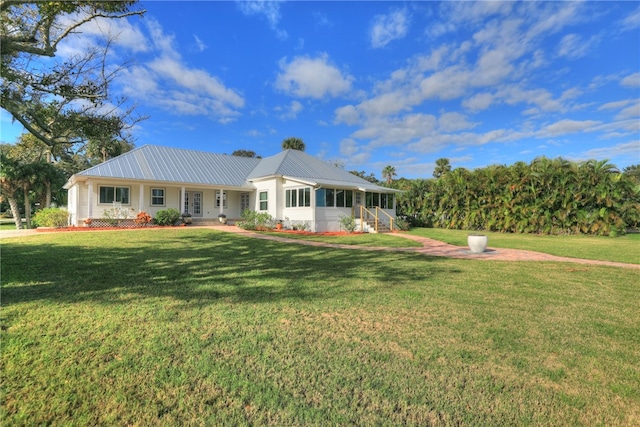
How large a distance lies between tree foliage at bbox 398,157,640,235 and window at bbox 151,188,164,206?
818 inches

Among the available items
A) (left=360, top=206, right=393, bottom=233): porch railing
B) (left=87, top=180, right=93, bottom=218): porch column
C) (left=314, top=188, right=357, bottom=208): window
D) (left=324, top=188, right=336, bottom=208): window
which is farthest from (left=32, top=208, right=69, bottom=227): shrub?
(left=360, top=206, right=393, bottom=233): porch railing

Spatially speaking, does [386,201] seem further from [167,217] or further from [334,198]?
[167,217]

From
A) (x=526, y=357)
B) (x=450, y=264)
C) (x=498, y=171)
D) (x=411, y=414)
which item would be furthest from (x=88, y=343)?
(x=498, y=171)

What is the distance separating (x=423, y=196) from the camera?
1038 inches

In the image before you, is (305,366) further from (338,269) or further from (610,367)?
(338,269)

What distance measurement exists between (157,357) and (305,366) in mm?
1496

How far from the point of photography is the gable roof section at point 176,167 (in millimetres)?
20609

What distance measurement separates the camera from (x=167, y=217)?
20.6m

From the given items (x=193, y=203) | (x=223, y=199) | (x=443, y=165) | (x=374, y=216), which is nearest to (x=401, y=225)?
(x=374, y=216)

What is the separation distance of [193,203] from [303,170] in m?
8.53

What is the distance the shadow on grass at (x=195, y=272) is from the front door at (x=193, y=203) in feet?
38.6

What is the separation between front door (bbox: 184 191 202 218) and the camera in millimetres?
23844

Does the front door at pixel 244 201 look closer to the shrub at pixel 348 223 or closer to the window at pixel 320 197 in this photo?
the window at pixel 320 197

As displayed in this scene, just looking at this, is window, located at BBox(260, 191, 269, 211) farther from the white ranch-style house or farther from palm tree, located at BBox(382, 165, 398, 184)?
palm tree, located at BBox(382, 165, 398, 184)
